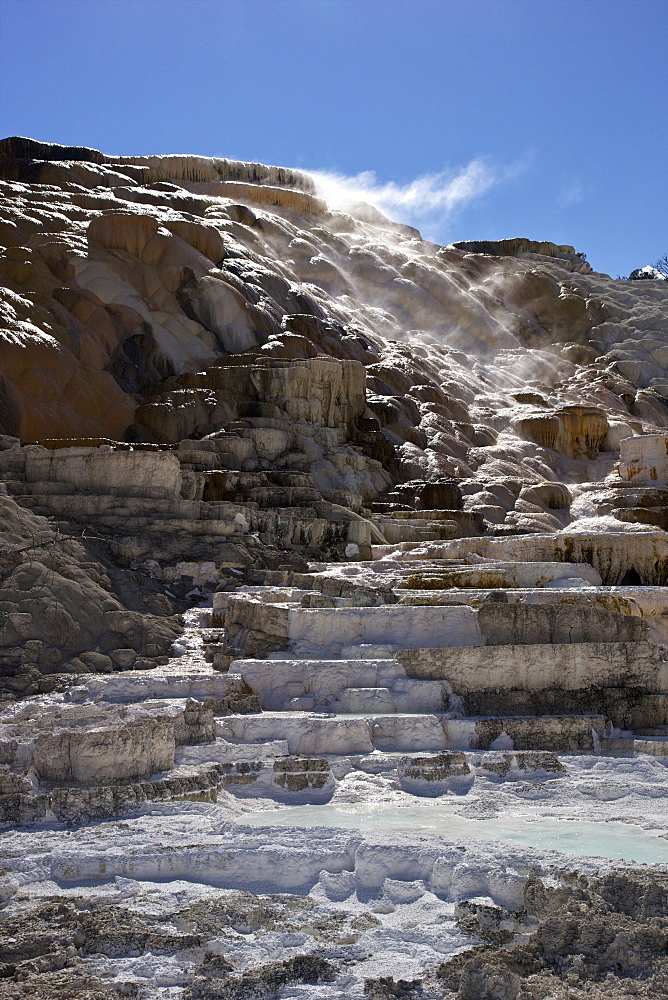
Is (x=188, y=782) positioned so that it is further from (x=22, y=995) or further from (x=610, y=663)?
(x=610, y=663)

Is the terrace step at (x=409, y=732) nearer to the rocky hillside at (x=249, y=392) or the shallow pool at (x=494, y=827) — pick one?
the shallow pool at (x=494, y=827)

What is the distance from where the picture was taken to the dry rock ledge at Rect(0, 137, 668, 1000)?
4.28m

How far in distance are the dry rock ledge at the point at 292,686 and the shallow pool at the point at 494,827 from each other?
0.10ft

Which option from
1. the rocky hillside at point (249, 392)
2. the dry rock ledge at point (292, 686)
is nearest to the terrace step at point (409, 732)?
the dry rock ledge at point (292, 686)

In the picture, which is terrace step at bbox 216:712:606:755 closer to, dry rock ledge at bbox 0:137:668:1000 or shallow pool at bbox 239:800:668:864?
dry rock ledge at bbox 0:137:668:1000

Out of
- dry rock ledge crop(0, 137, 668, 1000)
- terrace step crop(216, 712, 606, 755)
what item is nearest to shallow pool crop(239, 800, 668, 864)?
dry rock ledge crop(0, 137, 668, 1000)

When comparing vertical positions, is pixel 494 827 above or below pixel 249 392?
below

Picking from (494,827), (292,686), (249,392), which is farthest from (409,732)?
(249,392)

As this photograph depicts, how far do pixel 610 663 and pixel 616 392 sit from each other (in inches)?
1151

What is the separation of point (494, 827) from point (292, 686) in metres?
2.87

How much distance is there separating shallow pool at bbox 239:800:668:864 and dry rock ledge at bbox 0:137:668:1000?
0.03 m

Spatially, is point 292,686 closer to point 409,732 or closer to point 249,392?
point 409,732

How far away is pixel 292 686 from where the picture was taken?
8.34 m

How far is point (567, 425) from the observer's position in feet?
100
